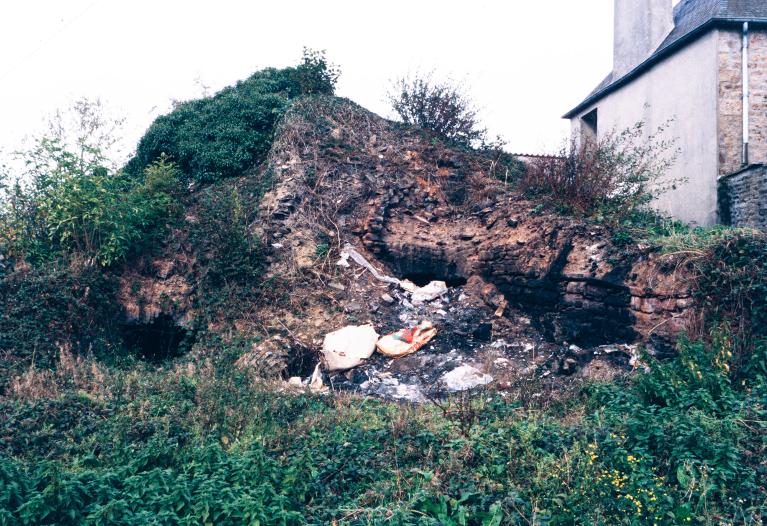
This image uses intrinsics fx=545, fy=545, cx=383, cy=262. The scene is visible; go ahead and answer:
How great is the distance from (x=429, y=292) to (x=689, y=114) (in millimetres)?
8484

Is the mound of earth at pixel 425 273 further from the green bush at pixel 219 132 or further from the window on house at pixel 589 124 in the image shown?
the window on house at pixel 589 124

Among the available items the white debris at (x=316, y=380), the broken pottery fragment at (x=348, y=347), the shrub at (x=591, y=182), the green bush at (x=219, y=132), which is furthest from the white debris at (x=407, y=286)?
the green bush at (x=219, y=132)

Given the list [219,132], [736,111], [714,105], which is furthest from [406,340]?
[736,111]

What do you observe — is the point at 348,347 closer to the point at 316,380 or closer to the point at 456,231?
the point at 316,380

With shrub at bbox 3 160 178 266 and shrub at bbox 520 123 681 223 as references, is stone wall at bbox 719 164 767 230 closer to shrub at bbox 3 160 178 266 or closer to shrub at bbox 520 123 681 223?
shrub at bbox 520 123 681 223

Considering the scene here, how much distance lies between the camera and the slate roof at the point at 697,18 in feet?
41.5

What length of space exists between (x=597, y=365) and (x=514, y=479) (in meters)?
3.92

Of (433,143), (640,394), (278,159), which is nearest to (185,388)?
(640,394)

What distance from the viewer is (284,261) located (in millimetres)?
11016

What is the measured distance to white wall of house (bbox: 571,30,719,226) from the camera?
12.8 m

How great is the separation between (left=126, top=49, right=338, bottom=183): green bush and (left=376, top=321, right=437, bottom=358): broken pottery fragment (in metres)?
6.26

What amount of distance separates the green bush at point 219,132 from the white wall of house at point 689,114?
333 inches

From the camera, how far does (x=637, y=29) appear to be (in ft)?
52.7

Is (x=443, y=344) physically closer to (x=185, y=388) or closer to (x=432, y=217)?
(x=432, y=217)
